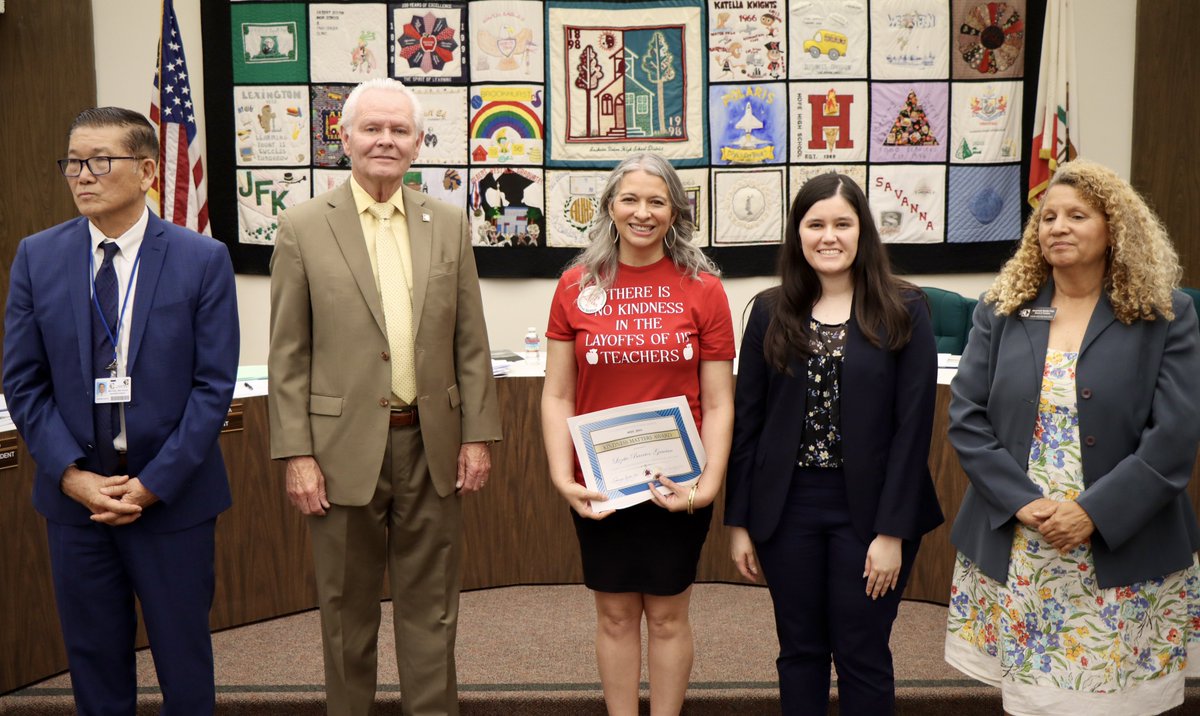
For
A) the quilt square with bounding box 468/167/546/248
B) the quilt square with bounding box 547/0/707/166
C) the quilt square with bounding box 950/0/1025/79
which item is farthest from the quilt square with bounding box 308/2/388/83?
the quilt square with bounding box 950/0/1025/79

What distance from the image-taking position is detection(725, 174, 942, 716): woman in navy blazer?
223 cm

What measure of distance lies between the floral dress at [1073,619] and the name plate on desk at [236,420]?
2.44 m

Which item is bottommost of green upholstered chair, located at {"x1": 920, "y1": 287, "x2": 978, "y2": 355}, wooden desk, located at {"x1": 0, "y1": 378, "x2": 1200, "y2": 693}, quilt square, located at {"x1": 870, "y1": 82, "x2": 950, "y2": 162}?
wooden desk, located at {"x1": 0, "y1": 378, "x2": 1200, "y2": 693}

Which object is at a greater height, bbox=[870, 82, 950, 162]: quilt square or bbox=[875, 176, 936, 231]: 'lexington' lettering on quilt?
bbox=[870, 82, 950, 162]: quilt square

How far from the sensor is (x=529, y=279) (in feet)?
18.0

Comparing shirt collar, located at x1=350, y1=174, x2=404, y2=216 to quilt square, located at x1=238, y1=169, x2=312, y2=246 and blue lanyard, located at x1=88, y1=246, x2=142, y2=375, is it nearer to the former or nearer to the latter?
blue lanyard, located at x1=88, y1=246, x2=142, y2=375

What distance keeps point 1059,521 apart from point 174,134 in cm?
435

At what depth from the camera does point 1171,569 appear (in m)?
2.20

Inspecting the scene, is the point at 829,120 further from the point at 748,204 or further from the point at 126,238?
the point at 126,238

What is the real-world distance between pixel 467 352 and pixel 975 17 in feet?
12.8

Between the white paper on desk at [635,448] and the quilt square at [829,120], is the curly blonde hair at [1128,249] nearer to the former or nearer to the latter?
the white paper on desk at [635,448]

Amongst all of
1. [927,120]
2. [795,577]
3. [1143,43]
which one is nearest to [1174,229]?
[1143,43]

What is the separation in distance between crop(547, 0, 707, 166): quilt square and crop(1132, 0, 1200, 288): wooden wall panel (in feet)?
7.48

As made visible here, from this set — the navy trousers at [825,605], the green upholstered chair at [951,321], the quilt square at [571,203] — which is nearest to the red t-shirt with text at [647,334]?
the navy trousers at [825,605]
